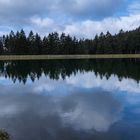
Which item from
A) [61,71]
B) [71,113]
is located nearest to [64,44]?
[61,71]

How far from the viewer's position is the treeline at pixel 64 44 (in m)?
124

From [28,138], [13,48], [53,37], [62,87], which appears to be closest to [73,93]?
[62,87]

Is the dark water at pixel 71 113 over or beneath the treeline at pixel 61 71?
over

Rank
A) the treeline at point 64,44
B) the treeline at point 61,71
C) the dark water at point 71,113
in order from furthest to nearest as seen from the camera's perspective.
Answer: the treeline at point 64,44 < the treeline at point 61,71 < the dark water at point 71,113

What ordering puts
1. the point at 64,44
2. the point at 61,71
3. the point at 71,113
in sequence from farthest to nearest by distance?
1. the point at 64,44
2. the point at 61,71
3. the point at 71,113

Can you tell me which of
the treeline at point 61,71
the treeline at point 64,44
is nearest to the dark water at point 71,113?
the treeline at point 61,71

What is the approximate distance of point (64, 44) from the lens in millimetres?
133125

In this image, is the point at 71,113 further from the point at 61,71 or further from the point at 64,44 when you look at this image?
the point at 64,44

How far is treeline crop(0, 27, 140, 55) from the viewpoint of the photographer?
124 metres

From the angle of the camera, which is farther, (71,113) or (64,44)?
(64,44)

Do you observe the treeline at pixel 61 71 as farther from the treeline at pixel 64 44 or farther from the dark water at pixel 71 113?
the treeline at pixel 64 44

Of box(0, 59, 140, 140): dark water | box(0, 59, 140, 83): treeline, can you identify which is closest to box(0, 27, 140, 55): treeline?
box(0, 59, 140, 83): treeline

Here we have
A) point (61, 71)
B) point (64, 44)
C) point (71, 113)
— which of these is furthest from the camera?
point (64, 44)

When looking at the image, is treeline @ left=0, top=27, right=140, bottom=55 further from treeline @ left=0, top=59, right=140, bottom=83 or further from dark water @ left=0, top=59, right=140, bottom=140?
dark water @ left=0, top=59, right=140, bottom=140
